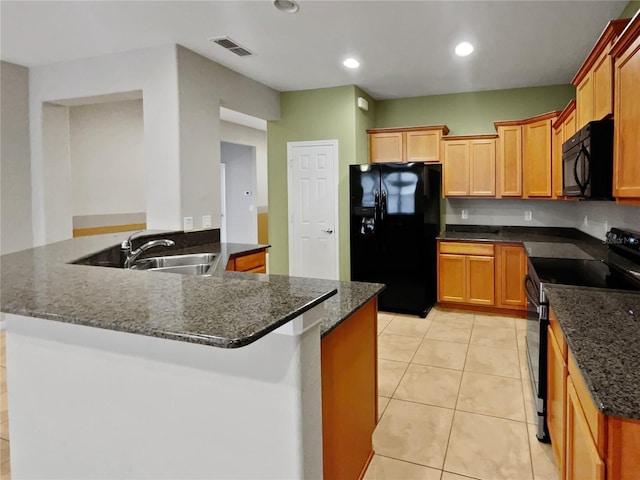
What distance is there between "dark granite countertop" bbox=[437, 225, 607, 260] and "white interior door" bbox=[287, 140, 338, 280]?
1.33 m

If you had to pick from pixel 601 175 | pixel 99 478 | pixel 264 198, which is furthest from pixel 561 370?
pixel 264 198

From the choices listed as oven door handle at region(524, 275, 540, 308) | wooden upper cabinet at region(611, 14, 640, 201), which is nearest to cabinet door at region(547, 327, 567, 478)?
oven door handle at region(524, 275, 540, 308)

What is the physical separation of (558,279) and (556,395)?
0.64 m

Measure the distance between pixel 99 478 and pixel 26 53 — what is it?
3.99m

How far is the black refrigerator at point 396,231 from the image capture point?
4.53 meters

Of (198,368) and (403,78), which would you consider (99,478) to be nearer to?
(198,368)

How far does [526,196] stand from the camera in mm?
4684

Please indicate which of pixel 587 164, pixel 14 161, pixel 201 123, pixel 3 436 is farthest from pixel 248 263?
pixel 14 161

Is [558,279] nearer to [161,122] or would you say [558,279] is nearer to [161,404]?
[161,404]

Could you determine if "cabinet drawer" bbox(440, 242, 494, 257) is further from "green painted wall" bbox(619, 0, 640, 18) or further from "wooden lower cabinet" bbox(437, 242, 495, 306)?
"green painted wall" bbox(619, 0, 640, 18)

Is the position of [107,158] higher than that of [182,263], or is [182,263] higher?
[107,158]

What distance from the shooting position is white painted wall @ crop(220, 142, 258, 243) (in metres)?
8.24

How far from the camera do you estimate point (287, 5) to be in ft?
9.45

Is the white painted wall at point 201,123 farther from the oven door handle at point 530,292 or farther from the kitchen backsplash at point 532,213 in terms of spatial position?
the kitchen backsplash at point 532,213
